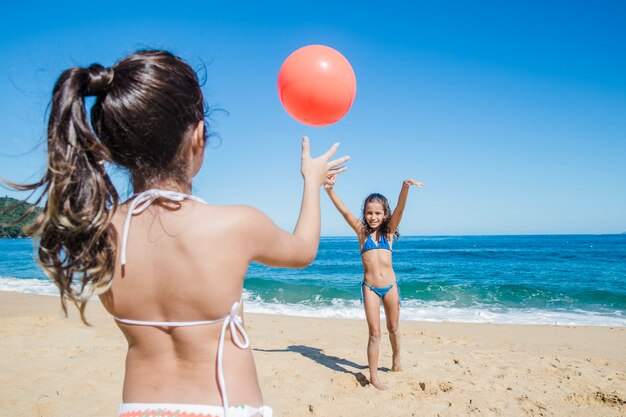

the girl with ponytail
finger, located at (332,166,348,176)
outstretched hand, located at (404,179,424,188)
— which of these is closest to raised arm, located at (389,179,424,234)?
outstretched hand, located at (404,179,424,188)

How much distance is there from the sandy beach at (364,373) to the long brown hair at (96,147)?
3784 mm

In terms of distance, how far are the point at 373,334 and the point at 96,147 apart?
4.59 metres

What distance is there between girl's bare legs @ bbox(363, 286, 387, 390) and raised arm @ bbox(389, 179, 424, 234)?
963 mm

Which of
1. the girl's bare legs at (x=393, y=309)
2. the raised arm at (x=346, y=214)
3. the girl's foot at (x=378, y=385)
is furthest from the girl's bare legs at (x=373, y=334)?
the raised arm at (x=346, y=214)

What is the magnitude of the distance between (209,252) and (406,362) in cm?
560

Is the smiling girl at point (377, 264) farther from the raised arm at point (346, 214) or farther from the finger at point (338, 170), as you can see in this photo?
the finger at point (338, 170)

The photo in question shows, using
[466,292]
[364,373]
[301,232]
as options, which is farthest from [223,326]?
[466,292]

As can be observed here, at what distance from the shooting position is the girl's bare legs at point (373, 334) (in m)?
5.12

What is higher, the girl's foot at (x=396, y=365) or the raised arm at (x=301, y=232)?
the raised arm at (x=301, y=232)

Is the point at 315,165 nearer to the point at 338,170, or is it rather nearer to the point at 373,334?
the point at 338,170

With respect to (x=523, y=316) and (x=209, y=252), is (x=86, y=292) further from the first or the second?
(x=523, y=316)

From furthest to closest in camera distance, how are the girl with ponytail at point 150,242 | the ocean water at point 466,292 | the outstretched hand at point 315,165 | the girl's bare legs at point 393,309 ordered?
1. the ocean water at point 466,292
2. the girl's bare legs at point 393,309
3. the outstretched hand at point 315,165
4. the girl with ponytail at point 150,242

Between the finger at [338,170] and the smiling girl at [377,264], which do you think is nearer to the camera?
the finger at [338,170]

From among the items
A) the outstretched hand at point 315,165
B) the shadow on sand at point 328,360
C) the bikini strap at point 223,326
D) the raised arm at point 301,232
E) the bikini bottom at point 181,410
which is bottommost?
the shadow on sand at point 328,360
